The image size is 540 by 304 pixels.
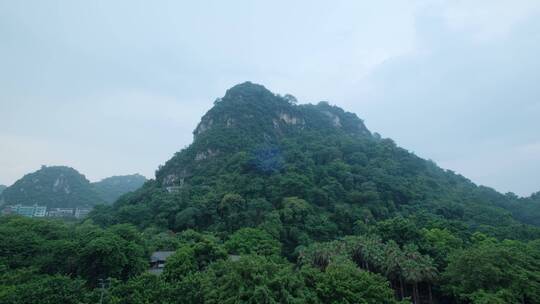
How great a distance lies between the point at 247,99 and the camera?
3354 inches

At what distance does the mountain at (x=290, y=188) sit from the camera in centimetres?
4363

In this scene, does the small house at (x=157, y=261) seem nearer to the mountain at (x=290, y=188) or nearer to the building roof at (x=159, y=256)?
the building roof at (x=159, y=256)

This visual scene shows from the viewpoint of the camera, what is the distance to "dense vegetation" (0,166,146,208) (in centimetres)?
9162

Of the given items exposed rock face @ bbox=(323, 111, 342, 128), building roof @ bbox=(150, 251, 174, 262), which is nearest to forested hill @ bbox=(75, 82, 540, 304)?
building roof @ bbox=(150, 251, 174, 262)

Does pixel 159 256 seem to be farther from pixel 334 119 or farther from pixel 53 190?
pixel 53 190

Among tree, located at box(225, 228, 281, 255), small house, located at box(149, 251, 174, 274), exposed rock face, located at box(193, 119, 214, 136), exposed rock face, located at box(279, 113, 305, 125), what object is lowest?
small house, located at box(149, 251, 174, 274)

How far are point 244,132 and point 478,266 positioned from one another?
57660 millimetres

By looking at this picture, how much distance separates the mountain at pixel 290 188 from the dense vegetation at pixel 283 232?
0.30 metres

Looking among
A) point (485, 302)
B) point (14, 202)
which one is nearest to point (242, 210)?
point (485, 302)

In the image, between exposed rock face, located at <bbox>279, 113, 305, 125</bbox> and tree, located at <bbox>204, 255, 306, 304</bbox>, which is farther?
exposed rock face, located at <bbox>279, 113, 305, 125</bbox>

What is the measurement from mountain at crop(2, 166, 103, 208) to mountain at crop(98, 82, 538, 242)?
49.2 m

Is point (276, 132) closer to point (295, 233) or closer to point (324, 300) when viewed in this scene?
point (295, 233)

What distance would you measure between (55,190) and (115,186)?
30440mm

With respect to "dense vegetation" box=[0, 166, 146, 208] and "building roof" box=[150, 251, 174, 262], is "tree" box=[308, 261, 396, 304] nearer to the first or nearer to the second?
"building roof" box=[150, 251, 174, 262]
